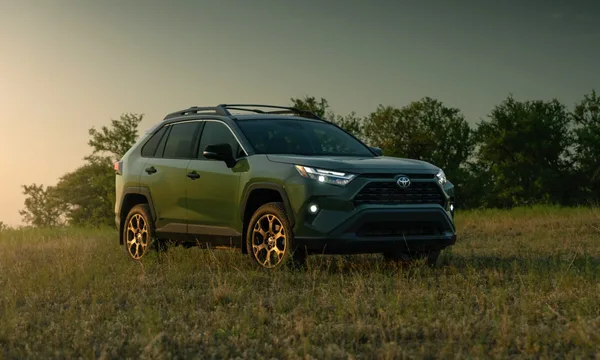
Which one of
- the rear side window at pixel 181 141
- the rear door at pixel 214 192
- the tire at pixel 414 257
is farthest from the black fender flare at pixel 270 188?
the tire at pixel 414 257

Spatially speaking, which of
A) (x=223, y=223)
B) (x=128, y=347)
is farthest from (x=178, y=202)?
(x=128, y=347)

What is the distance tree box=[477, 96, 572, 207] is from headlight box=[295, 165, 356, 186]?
51060 mm

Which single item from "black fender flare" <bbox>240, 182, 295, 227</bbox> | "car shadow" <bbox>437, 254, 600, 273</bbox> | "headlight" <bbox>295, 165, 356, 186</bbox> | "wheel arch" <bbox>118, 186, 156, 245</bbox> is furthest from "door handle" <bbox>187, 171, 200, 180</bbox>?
"car shadow" <bbox>437, 254, 600, 273</bbox>

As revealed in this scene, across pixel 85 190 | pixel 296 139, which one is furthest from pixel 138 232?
pixel 85 190

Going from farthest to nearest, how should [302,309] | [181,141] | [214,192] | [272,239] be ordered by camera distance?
[181,141], [214,192], [272,239], [302,309]

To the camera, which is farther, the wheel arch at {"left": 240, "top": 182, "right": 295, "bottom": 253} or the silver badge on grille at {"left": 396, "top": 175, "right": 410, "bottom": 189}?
the wheel arch at {"left": 240, "top": 182, "right": 295, "bottom": 253}

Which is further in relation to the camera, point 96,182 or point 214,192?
point 96,182

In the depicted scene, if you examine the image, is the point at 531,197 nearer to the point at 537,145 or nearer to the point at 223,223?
the point at 537,145

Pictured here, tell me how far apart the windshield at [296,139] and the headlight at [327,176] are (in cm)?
93

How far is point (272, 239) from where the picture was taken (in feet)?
32.0

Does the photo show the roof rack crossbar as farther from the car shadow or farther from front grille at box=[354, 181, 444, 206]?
the car shadow

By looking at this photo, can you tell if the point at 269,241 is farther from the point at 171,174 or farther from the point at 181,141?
the point at 181,141

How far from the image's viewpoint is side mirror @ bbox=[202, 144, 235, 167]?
10031 mm

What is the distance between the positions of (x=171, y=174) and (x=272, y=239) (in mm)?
2253
